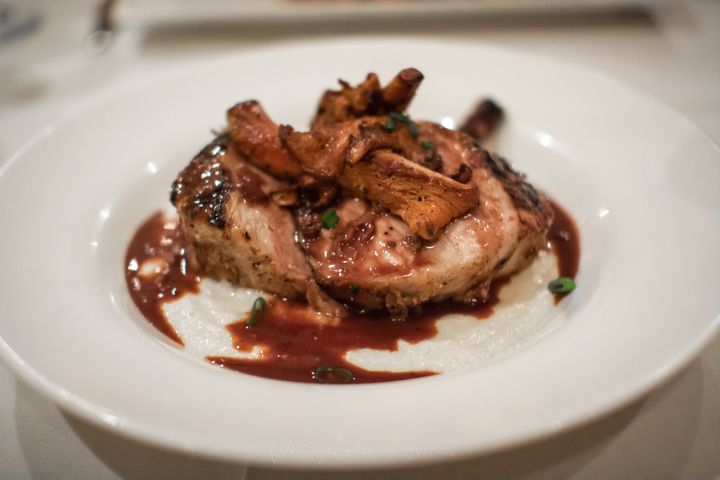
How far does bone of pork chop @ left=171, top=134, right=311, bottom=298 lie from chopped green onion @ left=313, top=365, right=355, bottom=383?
0.53 m

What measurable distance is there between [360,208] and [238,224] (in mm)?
649

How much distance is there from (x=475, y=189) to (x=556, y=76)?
174 centimetres

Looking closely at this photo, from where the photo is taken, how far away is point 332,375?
2.74 m

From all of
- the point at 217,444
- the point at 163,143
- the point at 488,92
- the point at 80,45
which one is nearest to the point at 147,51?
the point at 80,45

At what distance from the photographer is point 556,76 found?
167 inches

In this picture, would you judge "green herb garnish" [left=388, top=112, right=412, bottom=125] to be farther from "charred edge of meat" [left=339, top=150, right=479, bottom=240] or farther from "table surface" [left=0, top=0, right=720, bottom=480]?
"table surface" [left=0, top=0, right=720, bottom=480]

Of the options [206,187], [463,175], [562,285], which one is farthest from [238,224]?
[562,285]

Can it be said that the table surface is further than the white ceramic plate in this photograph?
Yes

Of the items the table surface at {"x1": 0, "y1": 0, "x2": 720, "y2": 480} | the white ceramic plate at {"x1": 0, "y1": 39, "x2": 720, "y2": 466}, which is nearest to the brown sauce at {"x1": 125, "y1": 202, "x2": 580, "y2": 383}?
the white ceramic plate at {"x1": 0, "y1": 39, "x2": 720, "y2": 466}

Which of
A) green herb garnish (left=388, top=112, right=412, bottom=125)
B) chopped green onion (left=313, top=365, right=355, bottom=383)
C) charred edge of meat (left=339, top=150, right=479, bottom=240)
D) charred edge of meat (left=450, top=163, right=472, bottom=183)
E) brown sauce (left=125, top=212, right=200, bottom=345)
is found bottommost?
brown sauce (left=125, top=212, right=200, bottom=345)

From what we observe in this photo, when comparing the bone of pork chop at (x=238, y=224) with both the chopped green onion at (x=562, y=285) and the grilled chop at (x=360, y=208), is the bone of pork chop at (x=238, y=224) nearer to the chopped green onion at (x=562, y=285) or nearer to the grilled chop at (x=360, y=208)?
the grilled chop at (x=360, y=208)

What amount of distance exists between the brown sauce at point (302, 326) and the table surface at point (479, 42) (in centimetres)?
57

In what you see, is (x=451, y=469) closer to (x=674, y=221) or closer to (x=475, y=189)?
(x=475, y=189)

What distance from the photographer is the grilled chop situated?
9.71 ft
